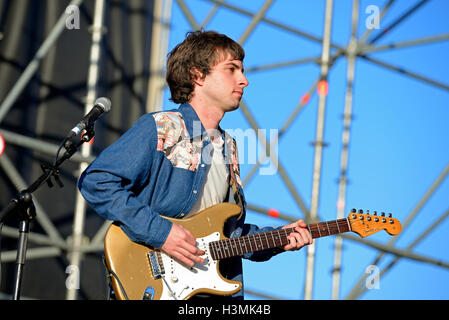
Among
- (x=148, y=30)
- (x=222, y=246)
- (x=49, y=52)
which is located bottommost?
(x=222, y=246)

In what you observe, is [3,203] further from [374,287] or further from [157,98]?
[374,287]

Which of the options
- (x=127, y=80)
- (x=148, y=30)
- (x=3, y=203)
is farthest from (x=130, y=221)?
(x=148, y=30)

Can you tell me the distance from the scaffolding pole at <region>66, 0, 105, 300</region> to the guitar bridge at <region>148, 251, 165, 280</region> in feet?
8.68

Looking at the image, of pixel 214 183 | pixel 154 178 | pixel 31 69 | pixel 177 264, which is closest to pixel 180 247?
pixel 177 264

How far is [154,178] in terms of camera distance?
280 centimetres

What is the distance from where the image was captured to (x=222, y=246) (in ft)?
9.17

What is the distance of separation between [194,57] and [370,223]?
3.73ft

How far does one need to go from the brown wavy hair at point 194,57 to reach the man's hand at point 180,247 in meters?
0.79

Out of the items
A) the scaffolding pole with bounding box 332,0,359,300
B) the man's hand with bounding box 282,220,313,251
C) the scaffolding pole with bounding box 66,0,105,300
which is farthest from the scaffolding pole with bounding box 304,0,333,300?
the man's hand with bounding box 282,220,313,251

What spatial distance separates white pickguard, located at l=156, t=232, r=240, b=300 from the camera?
8.76 ft

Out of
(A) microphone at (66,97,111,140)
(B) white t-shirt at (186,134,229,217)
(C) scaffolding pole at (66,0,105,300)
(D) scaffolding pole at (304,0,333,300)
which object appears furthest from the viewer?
(D) scaffolding pole at (304,0,333,300)

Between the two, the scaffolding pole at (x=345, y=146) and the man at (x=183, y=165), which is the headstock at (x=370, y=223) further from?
the scaffolding pole at (x=345, y=146)

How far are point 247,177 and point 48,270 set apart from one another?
2.29m

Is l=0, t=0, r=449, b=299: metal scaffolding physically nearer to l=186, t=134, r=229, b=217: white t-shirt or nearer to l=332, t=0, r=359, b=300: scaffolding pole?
l=332, t=0, r=359, b=300: scaffolding pole
